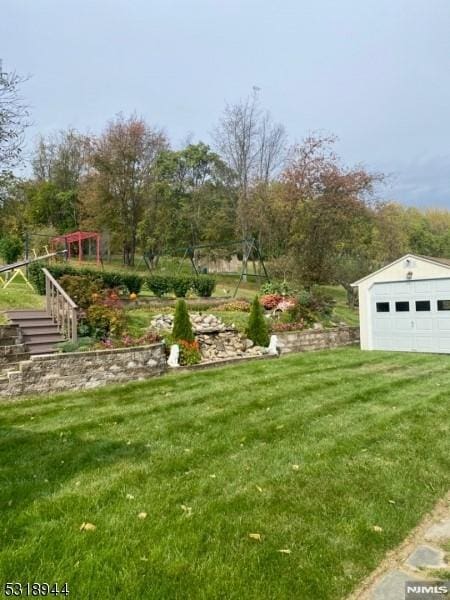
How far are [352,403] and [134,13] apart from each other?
32.6 feet

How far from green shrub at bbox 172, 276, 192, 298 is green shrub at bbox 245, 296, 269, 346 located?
142 inches

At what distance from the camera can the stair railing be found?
311 inches

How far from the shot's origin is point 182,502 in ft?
9.67

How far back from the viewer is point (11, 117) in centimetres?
855

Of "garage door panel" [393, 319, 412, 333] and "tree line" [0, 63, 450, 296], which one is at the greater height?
"tree line" [0, 63, 450, 296]

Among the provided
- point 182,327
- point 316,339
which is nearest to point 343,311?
point 316,339

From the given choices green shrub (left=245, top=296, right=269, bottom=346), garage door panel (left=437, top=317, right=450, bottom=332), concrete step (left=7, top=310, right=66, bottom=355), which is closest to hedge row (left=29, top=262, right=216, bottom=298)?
concrete step (left=7, top=310, right=66, bottom=355)

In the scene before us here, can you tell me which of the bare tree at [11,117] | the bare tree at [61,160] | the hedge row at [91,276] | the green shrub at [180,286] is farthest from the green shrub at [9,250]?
the bare tree at [61,160]

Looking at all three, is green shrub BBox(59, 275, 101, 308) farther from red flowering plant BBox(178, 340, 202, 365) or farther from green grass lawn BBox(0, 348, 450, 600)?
green grass lawn BBox(0, 348, 450, 600)

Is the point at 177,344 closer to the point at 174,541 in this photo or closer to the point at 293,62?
the point at 174,541

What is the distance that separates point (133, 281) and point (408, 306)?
8.61 metres

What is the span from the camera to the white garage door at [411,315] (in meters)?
12.2

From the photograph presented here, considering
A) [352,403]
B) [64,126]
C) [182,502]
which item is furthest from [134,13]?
[64,126]

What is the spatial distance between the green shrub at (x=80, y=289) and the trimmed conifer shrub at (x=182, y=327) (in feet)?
6.23
